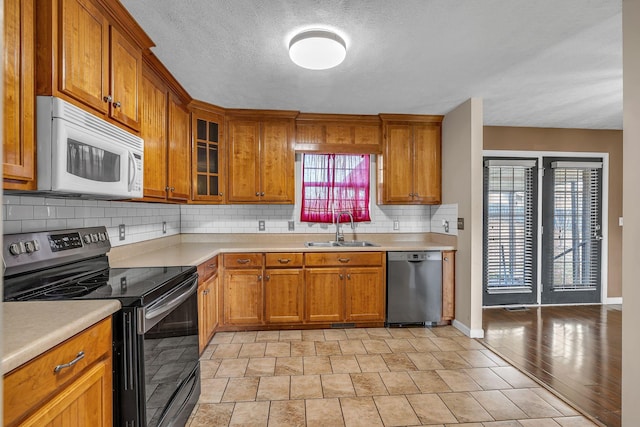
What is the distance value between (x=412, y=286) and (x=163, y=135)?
2.81 meters

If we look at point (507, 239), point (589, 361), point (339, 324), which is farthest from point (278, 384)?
point (507, 239)

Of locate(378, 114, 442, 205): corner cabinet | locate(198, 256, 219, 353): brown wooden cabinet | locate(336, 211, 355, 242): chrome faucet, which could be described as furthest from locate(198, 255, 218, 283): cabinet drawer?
locate(378, 114, 442, 205): corner cabinet

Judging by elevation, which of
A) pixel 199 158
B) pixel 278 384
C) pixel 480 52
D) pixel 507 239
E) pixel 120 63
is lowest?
pixel 278 384

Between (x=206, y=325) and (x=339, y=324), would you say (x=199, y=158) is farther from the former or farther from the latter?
(x=339, y=324)

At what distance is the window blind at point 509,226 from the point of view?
4.29 meters

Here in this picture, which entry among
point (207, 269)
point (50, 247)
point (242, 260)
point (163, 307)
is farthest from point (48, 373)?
point (242, 260)

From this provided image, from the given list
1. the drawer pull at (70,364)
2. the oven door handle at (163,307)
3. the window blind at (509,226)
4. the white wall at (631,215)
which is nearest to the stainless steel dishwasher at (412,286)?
the window blind at (509,226)

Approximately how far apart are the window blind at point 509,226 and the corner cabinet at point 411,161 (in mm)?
863

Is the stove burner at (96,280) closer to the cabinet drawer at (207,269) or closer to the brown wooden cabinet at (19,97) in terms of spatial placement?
the brown wooden cabinet at (19,97)

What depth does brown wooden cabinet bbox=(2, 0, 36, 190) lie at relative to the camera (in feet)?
4.11

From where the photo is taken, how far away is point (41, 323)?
1.13m

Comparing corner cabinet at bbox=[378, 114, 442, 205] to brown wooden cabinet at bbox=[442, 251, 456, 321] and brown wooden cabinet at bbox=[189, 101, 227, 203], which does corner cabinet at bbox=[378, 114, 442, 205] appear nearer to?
brown wooden cabinet at bbox=[442, 251, 456, 321]

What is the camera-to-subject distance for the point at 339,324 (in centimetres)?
357

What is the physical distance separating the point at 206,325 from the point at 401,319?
1973 mm
